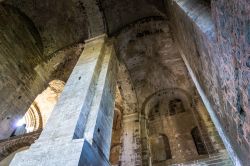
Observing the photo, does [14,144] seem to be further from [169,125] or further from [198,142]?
[198,142]

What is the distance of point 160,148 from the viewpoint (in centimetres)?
773

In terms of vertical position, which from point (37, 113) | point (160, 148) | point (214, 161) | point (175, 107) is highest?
point (37, 113)

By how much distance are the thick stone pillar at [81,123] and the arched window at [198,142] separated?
12.7 feet

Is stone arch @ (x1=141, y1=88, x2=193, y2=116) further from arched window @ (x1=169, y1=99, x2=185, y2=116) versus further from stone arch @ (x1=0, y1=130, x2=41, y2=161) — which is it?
stone arch @ (x1=0, y1=130, x2=41, y2=161)

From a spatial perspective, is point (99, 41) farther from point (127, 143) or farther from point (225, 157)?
point (225, 157)

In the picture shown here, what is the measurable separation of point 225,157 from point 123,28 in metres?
4.98

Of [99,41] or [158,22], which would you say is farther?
[158,22]

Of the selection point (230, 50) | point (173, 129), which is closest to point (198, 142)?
point (173, 129)

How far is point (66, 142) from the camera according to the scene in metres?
2.94

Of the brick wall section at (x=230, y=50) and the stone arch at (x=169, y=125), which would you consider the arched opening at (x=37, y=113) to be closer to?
the stone arch at (x=169, y=125)

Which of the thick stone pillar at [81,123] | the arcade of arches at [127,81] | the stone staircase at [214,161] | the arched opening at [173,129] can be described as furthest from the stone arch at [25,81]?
the stone staircase at [214,161]

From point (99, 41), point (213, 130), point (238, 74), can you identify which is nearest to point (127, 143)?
point (213, 130)

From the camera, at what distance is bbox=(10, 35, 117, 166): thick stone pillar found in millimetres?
2791

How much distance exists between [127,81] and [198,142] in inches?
135
